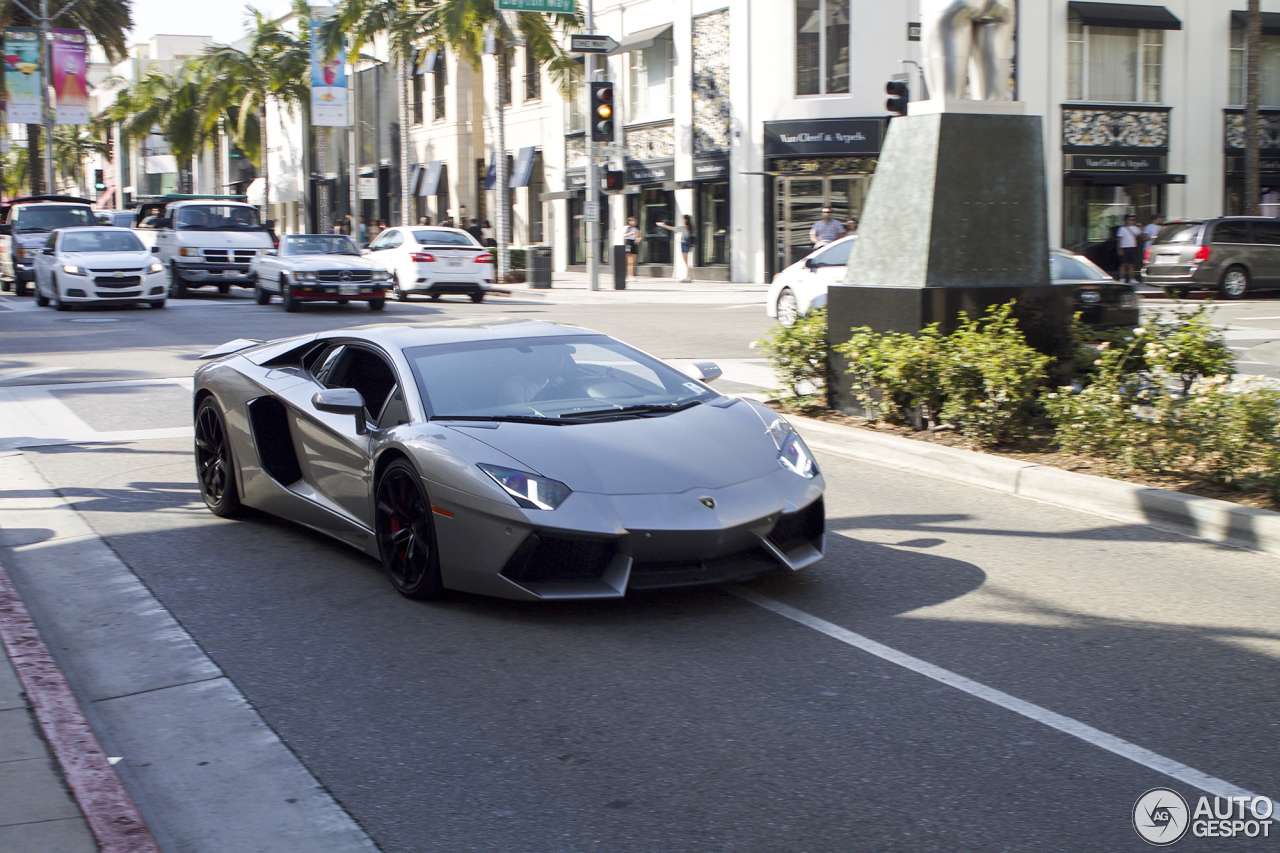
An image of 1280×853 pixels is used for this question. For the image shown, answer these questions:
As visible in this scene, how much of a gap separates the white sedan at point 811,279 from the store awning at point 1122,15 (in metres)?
18.9

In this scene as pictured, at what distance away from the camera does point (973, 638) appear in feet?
17.4

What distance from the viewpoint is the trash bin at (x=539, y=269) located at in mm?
33344

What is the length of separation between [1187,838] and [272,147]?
7809 cm

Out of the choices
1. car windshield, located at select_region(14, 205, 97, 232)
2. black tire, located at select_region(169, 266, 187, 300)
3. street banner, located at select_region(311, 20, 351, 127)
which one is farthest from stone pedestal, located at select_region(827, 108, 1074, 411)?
street banner, located at select_region(311, 20, 351, 127)

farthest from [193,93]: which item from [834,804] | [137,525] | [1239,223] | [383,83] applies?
[834,804]

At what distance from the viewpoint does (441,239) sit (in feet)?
91.4

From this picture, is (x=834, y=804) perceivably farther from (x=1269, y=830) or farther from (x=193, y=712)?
(x=193, y=712)

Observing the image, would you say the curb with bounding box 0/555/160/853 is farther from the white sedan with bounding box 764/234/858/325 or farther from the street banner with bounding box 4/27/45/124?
the street banner with bounding box 4/27/45/124

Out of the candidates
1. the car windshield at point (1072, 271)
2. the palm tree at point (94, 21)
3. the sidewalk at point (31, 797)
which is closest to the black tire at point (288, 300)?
the car windshield at point (1072, 271)

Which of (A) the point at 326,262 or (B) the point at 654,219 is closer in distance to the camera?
(A) the point at 326,262

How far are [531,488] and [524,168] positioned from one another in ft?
137

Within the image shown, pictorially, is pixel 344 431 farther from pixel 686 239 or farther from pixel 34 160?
pixel 34 160

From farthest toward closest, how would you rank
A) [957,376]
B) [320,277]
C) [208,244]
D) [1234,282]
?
[208,244] < [1234,282] < [320,277] < [957,376]

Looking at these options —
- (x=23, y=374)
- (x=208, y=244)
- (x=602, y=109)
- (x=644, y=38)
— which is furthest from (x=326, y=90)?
(x=23, y=374)
